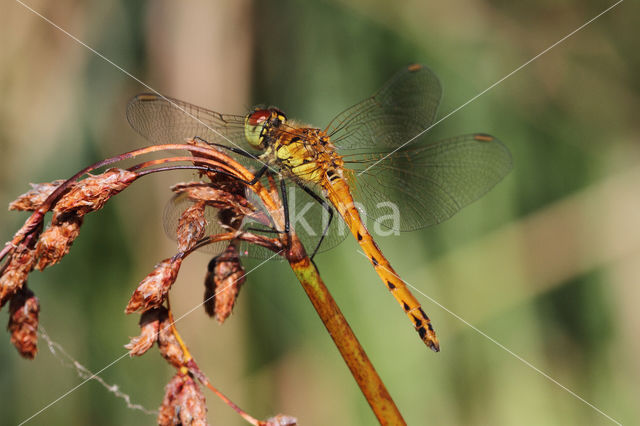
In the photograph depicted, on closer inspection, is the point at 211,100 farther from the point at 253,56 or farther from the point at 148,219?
the point at 148,219

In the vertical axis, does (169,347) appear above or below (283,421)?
above

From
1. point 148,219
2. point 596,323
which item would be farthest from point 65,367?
point 596,323

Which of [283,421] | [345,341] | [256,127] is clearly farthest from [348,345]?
[256,127]

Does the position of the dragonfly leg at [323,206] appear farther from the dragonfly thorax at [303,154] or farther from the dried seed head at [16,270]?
the dried seed head at [16,270]

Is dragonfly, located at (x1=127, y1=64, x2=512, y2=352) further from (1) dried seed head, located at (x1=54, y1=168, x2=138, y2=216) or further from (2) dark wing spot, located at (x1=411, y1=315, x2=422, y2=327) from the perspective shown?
(1) dried seed head, located at (x1=54, y1=168, x2=138, y2=216)

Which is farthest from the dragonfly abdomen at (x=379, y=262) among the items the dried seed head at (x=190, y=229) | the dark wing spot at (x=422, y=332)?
the dried seed head at (x=190, y=229)

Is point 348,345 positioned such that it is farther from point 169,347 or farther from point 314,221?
point 314,221

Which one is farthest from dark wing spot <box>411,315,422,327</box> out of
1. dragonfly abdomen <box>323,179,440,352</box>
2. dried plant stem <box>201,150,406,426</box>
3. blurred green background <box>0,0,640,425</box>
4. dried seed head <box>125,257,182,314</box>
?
dried seed head <box>125,257,182,314</box>
